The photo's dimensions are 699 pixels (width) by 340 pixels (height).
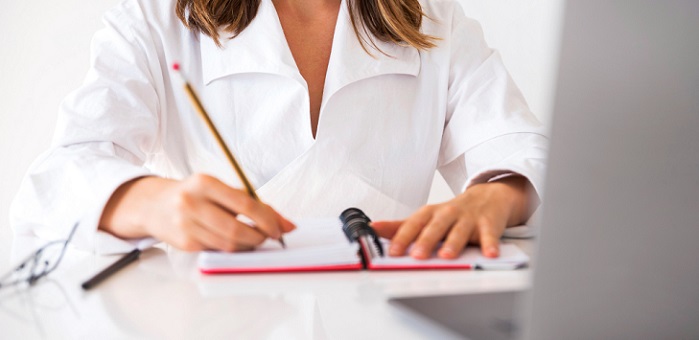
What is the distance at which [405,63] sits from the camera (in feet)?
4.26

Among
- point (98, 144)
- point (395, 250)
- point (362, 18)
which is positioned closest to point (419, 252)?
point (395, 250)

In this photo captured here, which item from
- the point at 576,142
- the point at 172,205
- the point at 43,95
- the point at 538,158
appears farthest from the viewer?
the point at 43,95

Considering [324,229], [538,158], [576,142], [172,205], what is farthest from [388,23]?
[576,142]

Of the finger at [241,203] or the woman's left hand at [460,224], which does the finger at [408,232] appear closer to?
the woman's left hand at [460,224]

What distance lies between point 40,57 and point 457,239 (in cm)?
179

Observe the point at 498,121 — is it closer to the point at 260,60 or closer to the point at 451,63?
the point at 451,63

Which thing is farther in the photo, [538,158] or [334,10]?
[334,10]

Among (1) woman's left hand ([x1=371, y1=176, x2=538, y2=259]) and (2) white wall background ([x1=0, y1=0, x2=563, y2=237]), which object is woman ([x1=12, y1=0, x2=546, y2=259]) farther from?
(2) white wall background ([x1=0, y1=0, x2=563, y2=237])

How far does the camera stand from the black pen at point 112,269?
705 mm

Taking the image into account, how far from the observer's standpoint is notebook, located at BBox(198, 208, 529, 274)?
0.73m

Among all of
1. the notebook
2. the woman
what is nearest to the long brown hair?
the woman

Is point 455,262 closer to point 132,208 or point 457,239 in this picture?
point 457,239

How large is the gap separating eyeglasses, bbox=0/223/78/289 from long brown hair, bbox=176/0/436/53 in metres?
0.50

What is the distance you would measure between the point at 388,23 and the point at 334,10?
5.3 inches
